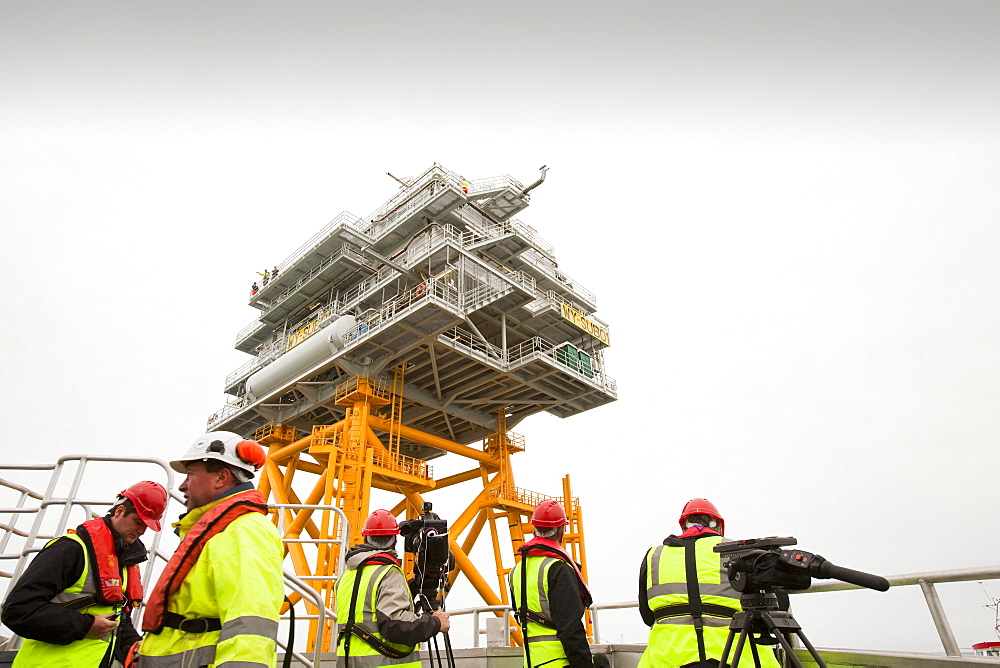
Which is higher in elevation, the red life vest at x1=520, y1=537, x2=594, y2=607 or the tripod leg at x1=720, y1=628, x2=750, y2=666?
the red life vest at x1=520, y1=537, x2=594, y2=607

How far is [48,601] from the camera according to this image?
11.3ft

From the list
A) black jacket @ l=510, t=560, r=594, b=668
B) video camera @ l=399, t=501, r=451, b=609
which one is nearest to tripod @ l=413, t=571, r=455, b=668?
video camera @ l=399, t=501, r=451, b=609

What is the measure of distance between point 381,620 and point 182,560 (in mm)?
1987

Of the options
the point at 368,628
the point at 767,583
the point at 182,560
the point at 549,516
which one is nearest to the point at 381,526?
the point at 368,628

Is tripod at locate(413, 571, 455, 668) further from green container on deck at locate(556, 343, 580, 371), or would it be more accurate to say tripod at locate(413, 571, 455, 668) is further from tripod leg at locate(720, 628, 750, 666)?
green container on deck at locate(556, 343, 580, 371)

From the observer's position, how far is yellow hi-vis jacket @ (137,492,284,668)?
2543 millimetres

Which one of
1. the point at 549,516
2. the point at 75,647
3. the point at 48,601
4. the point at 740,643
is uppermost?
the point at 549,516

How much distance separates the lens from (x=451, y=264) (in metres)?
22.0

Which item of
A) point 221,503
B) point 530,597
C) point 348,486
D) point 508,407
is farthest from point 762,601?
point 508,407

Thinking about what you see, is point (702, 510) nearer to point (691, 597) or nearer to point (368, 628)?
point (691, 597)

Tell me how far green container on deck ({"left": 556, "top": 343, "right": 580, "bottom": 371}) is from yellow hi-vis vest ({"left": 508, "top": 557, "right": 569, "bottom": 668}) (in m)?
18.6

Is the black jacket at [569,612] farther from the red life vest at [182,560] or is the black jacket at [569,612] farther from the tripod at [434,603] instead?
the red life vest at [182,560]

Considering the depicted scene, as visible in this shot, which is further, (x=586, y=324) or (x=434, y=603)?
(x=586, y=324)

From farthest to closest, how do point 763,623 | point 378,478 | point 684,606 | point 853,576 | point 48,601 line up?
point 378,478 < point 684,606 < point 48,601 < point 763,623 < point 853,576
